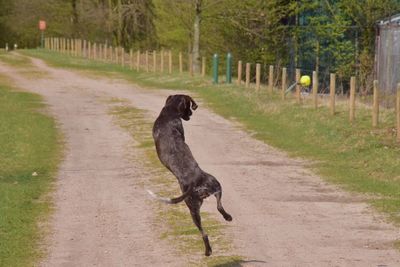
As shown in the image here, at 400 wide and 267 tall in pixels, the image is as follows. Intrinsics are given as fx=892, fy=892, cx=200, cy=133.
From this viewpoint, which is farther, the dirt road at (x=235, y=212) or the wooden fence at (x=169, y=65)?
the wooden fence at (x=169, y=65)

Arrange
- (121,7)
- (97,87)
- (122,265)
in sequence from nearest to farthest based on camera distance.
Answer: (122,265) < (97,87) < (121,7)

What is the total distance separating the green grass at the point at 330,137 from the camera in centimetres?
1313

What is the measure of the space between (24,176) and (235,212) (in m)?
4.40

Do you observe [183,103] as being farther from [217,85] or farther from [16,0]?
[16,0]

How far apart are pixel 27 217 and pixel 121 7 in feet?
141

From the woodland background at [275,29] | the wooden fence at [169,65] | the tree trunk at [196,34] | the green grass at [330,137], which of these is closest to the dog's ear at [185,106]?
the green grass at [330,137]

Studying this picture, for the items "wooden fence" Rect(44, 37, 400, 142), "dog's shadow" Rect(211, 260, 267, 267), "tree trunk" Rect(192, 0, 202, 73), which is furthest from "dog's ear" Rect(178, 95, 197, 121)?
"tree trunk" Rect(192, 0, 202, 73)

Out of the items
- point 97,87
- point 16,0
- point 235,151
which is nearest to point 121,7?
point 97,87

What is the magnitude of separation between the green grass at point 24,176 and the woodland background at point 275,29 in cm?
1098

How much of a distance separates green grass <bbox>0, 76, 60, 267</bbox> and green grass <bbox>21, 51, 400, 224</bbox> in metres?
4.24

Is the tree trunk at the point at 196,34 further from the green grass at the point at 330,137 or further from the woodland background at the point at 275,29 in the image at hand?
the green grass at the point at 330,137

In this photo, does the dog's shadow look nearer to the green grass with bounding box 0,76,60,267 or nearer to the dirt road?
the dirt road

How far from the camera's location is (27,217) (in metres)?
10.8

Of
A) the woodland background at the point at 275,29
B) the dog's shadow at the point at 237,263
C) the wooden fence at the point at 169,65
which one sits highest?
the woodland background at the point at 275,29
